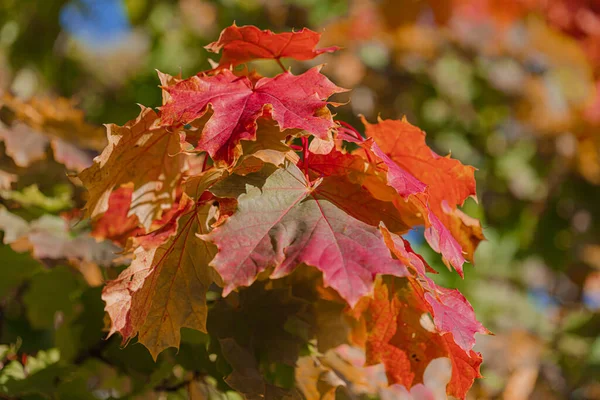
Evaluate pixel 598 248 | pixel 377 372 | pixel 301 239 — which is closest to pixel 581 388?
pixel 598 248

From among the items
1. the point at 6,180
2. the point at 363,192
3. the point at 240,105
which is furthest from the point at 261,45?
the point at 6,180

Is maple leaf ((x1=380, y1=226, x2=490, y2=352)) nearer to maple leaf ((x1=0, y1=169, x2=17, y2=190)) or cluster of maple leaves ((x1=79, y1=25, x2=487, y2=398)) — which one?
cluster of maple leaves ((x1=79, y1=25, x2=487, y2=398))

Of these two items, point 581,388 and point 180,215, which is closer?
point 180,215

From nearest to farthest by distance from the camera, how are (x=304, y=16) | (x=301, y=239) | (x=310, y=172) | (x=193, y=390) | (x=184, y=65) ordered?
(x=301, y=239)
(x=310, y=172)
(x=193, y=390)
(x=184, y=65)
(x=304, y=16)

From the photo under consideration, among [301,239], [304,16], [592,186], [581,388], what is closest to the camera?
[301,239]

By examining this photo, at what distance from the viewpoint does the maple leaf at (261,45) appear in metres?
0.80

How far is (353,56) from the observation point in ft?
10.6

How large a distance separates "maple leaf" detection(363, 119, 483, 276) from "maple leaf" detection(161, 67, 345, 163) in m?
0.15

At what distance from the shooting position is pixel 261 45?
0.84 metres

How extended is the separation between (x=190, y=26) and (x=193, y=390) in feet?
8.63

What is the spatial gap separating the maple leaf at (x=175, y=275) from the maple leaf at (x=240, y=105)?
5 centimetres

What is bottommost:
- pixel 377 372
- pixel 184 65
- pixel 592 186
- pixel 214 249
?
pixel 592 186

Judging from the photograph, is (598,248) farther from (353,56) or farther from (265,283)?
(265,283)

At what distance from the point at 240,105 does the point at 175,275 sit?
22 cm
